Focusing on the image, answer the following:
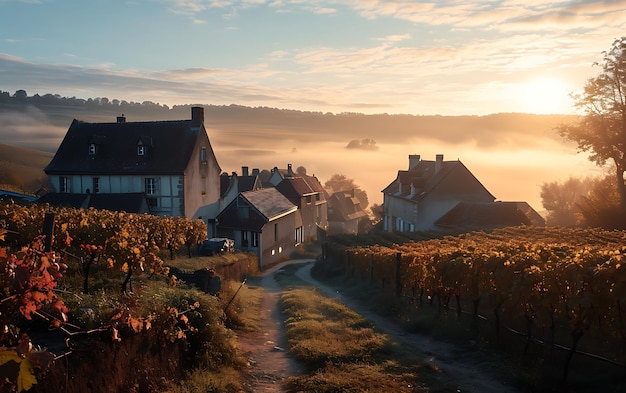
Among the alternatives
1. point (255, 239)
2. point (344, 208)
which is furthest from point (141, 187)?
point (344, 208)

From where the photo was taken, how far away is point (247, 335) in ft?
50.2

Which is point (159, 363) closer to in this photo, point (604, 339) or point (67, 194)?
point (604, 339)

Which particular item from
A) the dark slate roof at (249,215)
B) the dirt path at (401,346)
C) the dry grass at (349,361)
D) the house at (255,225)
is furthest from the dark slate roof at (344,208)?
the dry grass at (349,361)

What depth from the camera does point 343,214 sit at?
250 feet

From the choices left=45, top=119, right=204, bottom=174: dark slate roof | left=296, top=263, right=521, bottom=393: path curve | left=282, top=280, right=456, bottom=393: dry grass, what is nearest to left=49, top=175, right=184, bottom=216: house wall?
left=45, top=119, right=204, bottom=174: dark slate roof

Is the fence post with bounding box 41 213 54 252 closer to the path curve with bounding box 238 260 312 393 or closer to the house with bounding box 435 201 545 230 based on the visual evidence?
the path curve with bounding box 238 260 312 393

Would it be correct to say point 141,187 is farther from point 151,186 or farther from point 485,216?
point 485,216

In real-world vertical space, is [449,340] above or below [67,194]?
below

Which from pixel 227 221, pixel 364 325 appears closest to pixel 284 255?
pixel 227 221

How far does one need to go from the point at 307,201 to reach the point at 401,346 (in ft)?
157

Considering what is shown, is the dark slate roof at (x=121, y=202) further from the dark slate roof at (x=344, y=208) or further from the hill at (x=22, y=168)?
the dark slate roof at (x=344, y=208)

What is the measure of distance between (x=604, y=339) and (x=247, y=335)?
947cm

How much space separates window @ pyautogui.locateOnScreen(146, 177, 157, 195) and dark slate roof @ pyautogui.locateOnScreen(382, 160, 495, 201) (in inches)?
906

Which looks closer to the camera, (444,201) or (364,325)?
(364,325)
